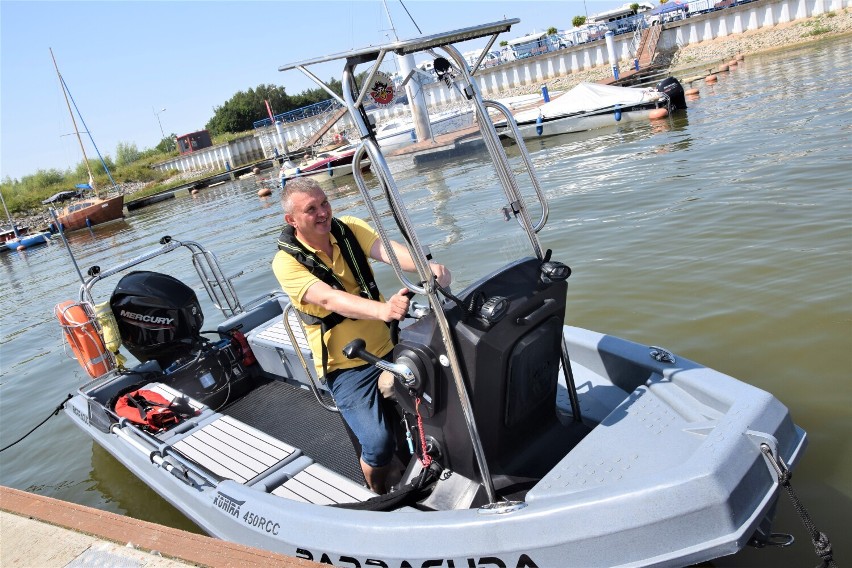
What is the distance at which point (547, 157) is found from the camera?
17.8 meters

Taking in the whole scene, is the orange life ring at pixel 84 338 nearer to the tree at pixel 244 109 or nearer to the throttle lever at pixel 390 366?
the throttle lever at pixel 390 366

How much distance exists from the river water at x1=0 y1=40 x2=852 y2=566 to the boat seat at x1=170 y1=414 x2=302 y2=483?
0.80 metres

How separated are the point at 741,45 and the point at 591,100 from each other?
16.6 m

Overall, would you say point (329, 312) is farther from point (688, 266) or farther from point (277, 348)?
point (688, 266)

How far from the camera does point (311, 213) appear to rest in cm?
316

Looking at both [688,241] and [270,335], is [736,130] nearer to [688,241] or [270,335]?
[688,241]

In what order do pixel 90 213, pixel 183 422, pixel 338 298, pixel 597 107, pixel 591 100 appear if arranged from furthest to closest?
1. pixel 90 213
2. pixel 591 100
3. pixel 597 107
4. pixel 183 422
5. pixel 338 298

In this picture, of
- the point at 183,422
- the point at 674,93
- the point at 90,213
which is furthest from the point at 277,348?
the point at 90,213

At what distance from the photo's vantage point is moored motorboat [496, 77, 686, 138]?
62.5 ft

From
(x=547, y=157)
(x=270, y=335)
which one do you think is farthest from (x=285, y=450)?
(x=547, y=157)

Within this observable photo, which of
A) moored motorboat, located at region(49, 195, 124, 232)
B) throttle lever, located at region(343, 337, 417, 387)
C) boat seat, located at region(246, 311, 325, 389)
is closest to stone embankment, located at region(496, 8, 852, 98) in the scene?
moored motorboat, located at region(49, 195, 124, 232)

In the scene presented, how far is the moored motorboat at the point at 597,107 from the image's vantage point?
1905 cm

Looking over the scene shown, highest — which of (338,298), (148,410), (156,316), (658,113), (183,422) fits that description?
(338,298)

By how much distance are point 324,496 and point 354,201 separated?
54.7 ft
